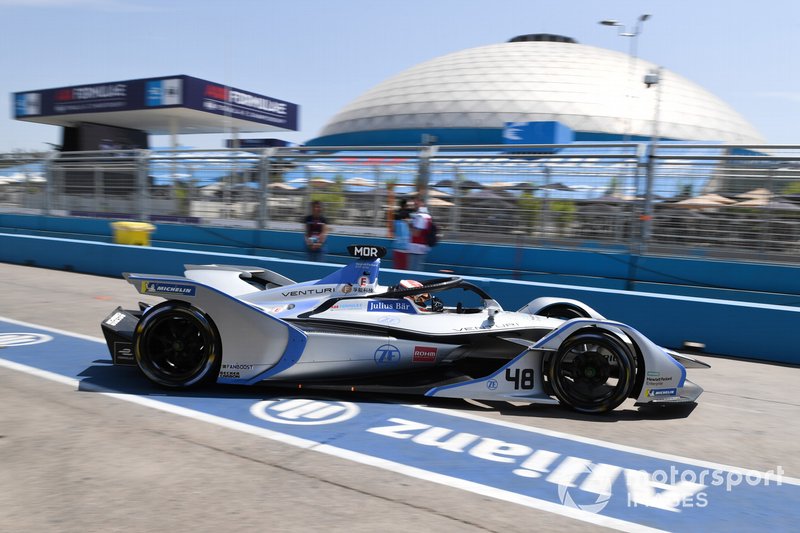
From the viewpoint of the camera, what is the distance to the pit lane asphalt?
3.22 meters

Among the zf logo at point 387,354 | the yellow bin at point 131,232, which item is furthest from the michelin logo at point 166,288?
the yellow bin at point 131,232

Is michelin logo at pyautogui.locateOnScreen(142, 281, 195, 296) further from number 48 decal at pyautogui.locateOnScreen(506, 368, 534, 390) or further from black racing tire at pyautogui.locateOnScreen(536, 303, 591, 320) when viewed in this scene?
black racing tire at pyautogui.locateOnScreen(536, 303, 591, 320)

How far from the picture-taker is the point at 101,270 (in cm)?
1325

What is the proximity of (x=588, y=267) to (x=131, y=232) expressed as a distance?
31.4 ft

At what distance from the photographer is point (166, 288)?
17.6 feet

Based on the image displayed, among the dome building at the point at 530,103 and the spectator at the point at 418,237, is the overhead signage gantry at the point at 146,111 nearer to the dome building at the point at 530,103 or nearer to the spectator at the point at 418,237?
the dome building at the point at 530,103

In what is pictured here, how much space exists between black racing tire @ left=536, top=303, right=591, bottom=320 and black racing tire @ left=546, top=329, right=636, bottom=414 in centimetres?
136

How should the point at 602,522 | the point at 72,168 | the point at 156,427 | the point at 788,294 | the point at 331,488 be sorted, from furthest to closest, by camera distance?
the point at 72,168 → the point at 788,294 → the point at 156,427 → the point at 331,488 → the point at 602,522

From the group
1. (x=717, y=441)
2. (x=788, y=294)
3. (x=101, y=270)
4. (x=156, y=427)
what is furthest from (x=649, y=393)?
(x=101, y=270)

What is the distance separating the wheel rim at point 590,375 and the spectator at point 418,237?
5412 millimetres

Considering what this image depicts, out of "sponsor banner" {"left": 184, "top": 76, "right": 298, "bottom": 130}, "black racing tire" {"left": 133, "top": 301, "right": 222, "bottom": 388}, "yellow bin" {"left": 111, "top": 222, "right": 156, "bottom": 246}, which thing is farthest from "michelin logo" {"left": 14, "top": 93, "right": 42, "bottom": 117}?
"black racing tire" {"left": 133, "top": 301, "right": 222, "bottom": 388}

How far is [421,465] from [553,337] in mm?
1614

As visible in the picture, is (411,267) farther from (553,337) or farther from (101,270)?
(101,270)

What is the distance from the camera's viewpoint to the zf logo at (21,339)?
672cm
